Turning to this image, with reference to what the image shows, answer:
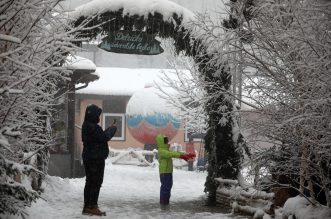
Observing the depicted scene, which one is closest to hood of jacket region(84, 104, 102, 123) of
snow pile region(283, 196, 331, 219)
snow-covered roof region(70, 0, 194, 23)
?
snow-covered roof region(70, 0, 194, 23)

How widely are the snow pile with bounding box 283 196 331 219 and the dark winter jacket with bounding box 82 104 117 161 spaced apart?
10.0 feet

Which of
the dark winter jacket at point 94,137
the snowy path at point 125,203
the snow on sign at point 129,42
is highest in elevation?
the snow on sign at point 129,42

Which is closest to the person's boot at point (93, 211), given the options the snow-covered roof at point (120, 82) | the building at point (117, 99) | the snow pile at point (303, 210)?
the snow pile at point (303, 210)

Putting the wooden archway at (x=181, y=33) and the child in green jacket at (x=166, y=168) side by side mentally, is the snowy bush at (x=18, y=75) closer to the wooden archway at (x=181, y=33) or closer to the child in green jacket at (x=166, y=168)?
the wooden archway at (x=181, y=33)

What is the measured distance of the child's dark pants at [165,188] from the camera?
9.90m

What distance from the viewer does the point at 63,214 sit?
8.22 m

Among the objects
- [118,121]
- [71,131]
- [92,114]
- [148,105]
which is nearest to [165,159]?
[92,114]

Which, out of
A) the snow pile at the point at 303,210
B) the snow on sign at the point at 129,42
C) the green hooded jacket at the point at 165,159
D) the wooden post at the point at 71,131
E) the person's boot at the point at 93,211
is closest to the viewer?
the snow pile at the point at 303,210

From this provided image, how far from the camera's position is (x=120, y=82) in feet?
98.0

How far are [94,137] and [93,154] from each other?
276 mm

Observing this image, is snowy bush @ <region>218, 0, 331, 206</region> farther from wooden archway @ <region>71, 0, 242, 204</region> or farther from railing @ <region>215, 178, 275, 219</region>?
wooden archway @ <region>71, 0, 242, 204</region>

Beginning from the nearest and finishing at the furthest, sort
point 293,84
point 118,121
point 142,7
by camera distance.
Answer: point 293,84
point 142,7
point 118,121

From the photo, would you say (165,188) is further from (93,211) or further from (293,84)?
(293,84)

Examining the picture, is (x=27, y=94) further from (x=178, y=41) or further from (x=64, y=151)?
(x=64, y=151)
